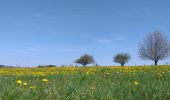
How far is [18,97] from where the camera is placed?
620cm

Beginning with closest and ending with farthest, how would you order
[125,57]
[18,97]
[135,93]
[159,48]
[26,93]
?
[18,97], [26,93], [135,93], [159,48], [125,57]

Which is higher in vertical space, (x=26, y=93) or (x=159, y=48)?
(x=159, y=48)

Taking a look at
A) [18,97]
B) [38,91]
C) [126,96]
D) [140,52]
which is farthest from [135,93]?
[140,52]

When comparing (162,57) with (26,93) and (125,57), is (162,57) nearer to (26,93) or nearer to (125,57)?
(125,57)

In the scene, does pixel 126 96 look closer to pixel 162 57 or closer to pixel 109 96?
pixel 109 96

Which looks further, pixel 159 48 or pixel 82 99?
pixel 159 48

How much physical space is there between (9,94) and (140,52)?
79.0 meters

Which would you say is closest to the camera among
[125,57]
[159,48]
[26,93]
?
[26,93]

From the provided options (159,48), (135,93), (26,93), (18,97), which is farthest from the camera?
(159,48)

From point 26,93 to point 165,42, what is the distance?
8113 centimetres

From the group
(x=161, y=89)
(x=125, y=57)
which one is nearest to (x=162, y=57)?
(x=125, y=57)

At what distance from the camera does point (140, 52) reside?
83.9 metres

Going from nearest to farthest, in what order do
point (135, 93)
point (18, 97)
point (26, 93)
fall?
point (18, 97) < point (26, 93) < point (135, 93)

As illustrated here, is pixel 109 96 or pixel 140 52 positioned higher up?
pixel 140 52
